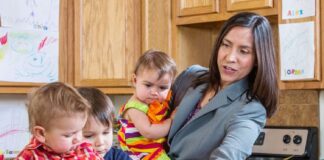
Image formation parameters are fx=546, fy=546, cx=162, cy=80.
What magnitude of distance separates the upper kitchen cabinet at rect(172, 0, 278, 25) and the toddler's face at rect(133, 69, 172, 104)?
1099 millimetres

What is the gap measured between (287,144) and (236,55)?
126cm

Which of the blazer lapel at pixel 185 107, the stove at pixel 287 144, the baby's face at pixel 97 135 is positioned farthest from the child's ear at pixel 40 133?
the stove at pixel 287 144

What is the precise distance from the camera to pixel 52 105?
1208 millimetres

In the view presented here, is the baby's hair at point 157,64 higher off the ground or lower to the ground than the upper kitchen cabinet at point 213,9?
lower

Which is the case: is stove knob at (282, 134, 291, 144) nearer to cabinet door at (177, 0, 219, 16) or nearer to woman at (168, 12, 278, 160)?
cabinet door at (177, 0, 219, 16)

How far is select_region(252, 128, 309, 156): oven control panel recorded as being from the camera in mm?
2740

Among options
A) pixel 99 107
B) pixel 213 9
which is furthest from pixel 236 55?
pixel 213 9

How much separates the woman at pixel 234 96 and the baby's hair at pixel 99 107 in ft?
1.26

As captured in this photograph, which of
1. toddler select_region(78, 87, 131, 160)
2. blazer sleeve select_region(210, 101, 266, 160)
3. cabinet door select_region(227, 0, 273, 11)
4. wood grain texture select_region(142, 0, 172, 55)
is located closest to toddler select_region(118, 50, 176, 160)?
blazer sleeve select_region(210, 101, 266, 160)

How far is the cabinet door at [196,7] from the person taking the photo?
2939mm

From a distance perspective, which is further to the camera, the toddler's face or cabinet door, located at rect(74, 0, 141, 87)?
cabinet door, located at rect(74, 0, 141, 87)

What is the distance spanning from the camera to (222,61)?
169 cm

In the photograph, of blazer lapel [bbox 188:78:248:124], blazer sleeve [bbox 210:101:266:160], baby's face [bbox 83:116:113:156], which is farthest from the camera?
blazer lapel [bbox 188:78:248:124]

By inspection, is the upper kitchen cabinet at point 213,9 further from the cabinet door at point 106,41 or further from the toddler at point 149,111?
the toddler at point 149,111
